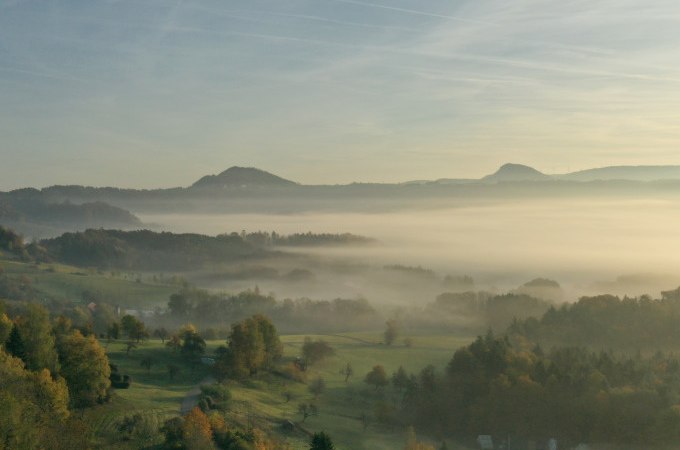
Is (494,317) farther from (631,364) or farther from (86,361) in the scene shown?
(86,361)

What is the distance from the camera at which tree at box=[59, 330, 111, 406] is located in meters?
52.4

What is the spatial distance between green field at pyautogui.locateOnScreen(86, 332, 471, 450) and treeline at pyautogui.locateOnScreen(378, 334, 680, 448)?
417 cm

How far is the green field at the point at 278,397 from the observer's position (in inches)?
2069

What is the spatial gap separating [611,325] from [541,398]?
4330 centimetres

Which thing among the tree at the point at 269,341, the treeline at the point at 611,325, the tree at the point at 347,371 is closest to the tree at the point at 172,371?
the tree at the point at 269,341

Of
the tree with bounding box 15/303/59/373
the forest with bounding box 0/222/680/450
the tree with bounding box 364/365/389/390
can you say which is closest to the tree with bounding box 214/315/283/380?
the forest with bounding box 0/222/680/450

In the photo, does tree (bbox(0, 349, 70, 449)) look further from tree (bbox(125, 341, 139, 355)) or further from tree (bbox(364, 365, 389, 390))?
tree (bbox(364, 365, 389, 390))

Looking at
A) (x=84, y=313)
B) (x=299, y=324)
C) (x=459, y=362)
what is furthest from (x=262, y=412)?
(x=299, y=324)

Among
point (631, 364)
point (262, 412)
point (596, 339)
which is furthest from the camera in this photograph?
point (596, 339)

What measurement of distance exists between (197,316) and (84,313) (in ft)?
101

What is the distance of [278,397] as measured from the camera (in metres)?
70.4

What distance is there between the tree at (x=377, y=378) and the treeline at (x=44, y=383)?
3378 cm

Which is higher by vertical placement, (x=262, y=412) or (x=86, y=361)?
(x=86, y=361)

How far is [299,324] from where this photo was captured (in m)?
152
